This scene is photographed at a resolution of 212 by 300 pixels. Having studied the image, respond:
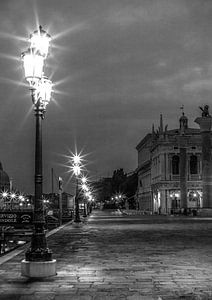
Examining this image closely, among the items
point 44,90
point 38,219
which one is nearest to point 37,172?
point 38,219

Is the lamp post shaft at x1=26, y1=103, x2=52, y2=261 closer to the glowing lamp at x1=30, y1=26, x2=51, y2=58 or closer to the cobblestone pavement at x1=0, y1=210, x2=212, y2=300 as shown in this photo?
the cobblestone pavement at x1=0, y1=210, x2=212, y2=300

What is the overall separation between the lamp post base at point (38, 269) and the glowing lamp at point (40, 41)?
4.67m

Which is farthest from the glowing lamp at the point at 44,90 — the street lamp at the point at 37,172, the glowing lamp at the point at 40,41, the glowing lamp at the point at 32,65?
the glowing lamp at the point at 40,41

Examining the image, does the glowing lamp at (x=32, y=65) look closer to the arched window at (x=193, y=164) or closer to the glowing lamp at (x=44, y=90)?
the glowing lamp at (x=44, y=90)

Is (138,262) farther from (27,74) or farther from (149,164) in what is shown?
(149,164)

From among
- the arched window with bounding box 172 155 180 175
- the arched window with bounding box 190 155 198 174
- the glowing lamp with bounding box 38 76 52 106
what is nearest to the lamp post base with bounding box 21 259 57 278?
the glowing lamp with bounding box 38 76 52 106

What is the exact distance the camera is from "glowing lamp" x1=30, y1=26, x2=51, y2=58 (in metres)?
12.6

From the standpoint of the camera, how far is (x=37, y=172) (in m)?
13.3

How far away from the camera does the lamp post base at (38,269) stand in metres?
12.3

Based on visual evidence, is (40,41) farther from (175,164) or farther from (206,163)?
(175,164)

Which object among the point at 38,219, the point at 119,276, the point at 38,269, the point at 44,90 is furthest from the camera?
the point at 44,90

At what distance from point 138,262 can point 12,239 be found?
2060cm

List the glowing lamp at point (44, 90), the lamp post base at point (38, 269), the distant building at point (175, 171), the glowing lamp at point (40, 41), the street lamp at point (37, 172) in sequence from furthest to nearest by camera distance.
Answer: the distant building at point (175, 171) → the glowing lamp at point (44, 90) → the glowing lamp at point (40, 41) → the street lamp at point (37, 172) → the lamp post base at point (38, 269)

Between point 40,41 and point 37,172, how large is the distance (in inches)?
120
